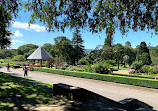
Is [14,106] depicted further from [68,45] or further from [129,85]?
[68,45]

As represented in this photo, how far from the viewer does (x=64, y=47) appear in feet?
176

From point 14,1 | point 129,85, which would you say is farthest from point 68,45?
point 14,1

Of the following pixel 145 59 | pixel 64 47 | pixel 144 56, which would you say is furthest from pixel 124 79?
pixel 64 47

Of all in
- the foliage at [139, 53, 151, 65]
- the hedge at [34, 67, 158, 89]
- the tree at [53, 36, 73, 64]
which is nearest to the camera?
the hedge at [34, 67, 158, 89]

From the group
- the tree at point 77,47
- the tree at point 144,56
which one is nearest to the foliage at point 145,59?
the tree at point 144,56

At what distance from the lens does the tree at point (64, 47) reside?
53062 millimetres

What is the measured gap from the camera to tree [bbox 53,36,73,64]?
53.1 metres

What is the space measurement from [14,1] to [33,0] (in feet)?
4.34

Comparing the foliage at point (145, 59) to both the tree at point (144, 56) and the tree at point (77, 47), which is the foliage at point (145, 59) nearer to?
the tree at point (144, 56)

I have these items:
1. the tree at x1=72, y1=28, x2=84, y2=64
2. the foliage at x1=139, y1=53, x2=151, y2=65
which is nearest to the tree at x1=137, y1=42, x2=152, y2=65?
the foliage at x1=139, y1=53, x2=151, y2=65

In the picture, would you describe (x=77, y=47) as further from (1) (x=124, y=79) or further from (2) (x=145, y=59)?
(1) (x=124, y=79)

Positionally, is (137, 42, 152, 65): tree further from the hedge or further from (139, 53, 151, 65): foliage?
the hedge

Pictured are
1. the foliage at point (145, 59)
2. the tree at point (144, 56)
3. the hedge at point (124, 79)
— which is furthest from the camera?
the tree at point (144, 56)

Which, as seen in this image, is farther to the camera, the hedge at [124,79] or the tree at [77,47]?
the tree at [77,47]
